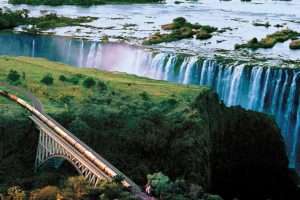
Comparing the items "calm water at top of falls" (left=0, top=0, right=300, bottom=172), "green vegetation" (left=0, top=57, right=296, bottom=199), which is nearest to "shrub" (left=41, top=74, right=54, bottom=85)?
"green vegetation" (left=0, top=57, right=296, bottom=199)

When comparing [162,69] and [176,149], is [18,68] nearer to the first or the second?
[162,69]

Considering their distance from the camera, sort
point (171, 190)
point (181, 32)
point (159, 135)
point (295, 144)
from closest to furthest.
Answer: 1. point (171, 190)
2. point (159, 135)
3. point (295, 144)
4. point (181, 32)

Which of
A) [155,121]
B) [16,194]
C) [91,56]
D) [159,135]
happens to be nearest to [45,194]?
[16,194]

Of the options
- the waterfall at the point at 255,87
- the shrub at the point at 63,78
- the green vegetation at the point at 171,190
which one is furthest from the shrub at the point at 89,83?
the green vegetation at the point at 171,190

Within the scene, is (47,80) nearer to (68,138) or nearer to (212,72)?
(68,138)

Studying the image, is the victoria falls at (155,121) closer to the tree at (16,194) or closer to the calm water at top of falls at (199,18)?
the tree at (16,194)

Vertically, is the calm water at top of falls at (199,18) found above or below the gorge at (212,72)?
above

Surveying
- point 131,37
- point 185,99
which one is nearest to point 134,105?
point 185,99
